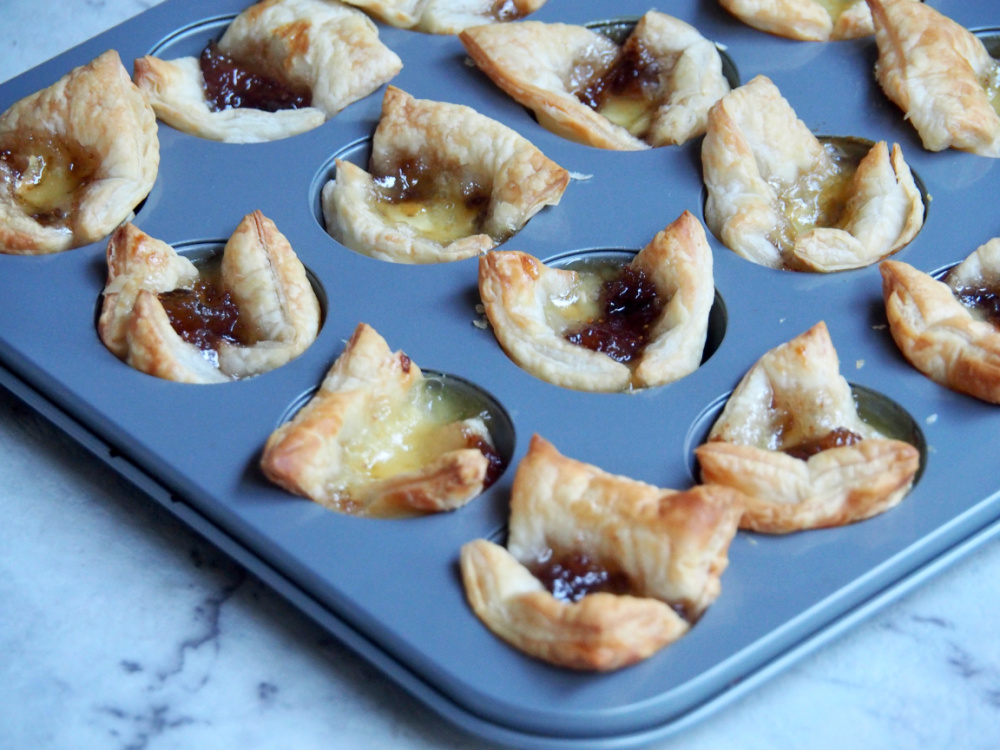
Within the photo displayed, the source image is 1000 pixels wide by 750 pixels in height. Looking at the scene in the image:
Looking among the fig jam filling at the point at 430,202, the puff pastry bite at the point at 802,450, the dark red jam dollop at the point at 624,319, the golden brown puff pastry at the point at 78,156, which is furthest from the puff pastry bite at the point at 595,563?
the golden brown puff pastry at the point at 78,156

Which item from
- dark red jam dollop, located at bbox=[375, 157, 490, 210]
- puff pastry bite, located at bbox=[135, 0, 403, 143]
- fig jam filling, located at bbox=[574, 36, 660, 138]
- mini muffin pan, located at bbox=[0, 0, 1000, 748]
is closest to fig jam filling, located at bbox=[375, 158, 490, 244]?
dark red jam dollop, located at bbox=[375, 157, 490, 210]

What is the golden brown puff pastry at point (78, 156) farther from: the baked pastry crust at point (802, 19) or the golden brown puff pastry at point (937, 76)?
the golden brown puff pastry at point (937, 76)

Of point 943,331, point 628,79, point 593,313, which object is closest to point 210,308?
point 593,313

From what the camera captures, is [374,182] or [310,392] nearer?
[310,392]

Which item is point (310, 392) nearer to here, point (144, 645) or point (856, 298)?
point (144, 645)

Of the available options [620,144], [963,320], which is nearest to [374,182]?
[620,144]

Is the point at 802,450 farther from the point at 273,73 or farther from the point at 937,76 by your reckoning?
the point at 273,73

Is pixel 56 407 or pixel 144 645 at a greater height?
pixel 56 407
